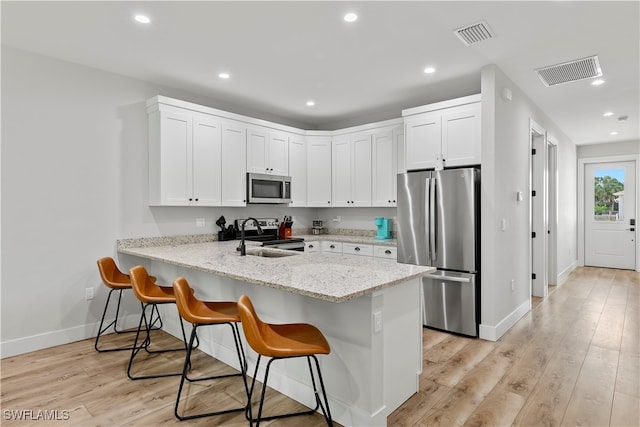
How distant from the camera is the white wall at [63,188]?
3.14 metres

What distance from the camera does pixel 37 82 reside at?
3.28m

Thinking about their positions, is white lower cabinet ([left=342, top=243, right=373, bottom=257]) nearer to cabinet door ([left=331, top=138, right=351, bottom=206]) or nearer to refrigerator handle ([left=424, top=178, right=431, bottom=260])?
cabinet door ([left=331, top=138, right=351, bottom=206])

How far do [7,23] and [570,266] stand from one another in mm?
9012

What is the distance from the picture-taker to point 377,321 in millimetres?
1982

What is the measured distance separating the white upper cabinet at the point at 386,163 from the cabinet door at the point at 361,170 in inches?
3.4

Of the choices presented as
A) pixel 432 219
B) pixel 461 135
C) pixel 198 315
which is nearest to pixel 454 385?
pixel 432 219

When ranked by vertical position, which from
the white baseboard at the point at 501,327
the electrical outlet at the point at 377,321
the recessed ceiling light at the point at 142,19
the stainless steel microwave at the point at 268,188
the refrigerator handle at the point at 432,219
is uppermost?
the recessed ceiling light at the point at 142,19

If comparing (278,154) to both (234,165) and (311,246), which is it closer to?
(234,165)

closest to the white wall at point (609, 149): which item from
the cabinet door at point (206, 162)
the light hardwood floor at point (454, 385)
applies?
the light hardwood floor at point (454, 385)

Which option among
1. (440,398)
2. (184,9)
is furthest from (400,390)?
(184,9)

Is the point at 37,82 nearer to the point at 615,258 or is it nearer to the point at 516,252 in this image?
the point at 516,252

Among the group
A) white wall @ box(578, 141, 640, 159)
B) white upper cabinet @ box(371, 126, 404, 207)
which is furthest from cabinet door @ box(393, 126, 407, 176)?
white wall @ box(578, 141, 640, 159)

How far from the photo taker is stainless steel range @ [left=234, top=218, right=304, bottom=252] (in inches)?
180

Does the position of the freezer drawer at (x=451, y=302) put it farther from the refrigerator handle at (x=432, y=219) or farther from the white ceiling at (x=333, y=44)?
the white ceiling at (x=333, y=44)
